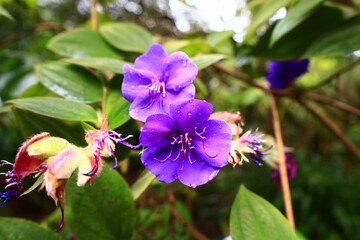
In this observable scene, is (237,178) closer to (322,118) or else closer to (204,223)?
(204,223)

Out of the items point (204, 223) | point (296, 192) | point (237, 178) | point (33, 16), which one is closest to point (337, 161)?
point (296, 192)

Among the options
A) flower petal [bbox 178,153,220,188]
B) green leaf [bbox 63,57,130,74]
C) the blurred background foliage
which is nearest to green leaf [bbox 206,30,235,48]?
the blurred background foliage

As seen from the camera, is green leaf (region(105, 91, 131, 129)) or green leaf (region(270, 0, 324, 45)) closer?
green leaf (region(105, 91, 131, 129))

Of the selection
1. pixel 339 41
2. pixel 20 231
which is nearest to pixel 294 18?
pixel 339 41

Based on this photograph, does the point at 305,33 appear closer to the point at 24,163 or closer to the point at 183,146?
the point at 183,146

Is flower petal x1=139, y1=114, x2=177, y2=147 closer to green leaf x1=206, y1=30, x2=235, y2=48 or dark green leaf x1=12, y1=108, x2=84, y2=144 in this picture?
dark green leaf x1=12, y1=108, x2=84, y2=144

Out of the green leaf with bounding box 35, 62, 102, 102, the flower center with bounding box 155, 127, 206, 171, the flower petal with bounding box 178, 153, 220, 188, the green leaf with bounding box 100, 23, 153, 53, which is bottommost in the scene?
the flower petal with bounding box 178, 153, 220, 188
